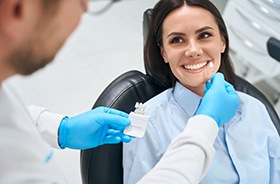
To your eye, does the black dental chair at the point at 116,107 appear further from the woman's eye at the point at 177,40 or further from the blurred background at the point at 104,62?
the blurred background at the point at 104,62

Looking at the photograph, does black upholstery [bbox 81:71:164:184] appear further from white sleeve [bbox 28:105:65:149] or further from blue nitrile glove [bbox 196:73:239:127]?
blue nitrile glove [bbox 196:73:239:127]

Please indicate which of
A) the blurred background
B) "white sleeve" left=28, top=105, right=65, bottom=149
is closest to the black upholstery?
"white sleeve" left=28, top=105, right=65, bottom=149

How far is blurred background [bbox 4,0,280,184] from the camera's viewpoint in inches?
87.7

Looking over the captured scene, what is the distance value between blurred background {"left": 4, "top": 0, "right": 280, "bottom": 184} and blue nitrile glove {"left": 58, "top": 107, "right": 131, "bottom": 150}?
0.83m

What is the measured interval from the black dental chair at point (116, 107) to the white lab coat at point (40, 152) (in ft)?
1.26

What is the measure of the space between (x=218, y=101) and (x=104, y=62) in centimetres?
181

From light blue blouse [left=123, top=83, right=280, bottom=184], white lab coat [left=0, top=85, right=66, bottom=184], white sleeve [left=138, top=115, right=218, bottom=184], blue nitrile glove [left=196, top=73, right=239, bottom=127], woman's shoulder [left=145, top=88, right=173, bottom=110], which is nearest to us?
white lab coat [left=0, top=85, right=66, bottom=184]

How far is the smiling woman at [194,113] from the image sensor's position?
1.24 meters

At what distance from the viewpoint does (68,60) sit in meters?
2.84

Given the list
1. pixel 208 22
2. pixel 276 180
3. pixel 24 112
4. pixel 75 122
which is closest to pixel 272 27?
pixel 208 22

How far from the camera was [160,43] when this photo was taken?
4.59 ft

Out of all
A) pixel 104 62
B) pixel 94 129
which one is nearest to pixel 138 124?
pixel 94 129

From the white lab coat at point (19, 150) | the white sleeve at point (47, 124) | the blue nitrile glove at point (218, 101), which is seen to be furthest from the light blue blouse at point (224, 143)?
the white lab coat at point (19, 150)

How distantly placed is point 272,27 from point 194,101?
112 centimetres
